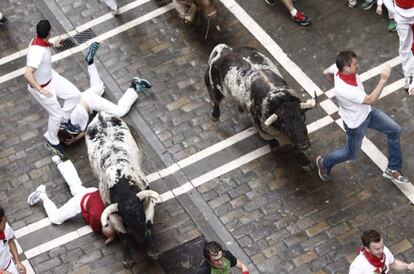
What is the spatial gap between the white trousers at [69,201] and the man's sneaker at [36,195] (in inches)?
3.8

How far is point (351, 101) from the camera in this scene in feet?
42.6

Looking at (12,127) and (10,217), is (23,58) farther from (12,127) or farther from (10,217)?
(10,217)

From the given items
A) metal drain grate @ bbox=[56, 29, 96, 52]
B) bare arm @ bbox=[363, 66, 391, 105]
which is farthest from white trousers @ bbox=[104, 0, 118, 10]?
bare arm @ bbox=[363, 66, 391, 105]

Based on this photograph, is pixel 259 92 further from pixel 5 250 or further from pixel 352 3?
pixel 5 250

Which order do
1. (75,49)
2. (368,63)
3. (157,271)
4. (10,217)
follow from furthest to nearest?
(75,49), (368,63), (10,217), (157,271)

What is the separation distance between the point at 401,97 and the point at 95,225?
17.8 ft

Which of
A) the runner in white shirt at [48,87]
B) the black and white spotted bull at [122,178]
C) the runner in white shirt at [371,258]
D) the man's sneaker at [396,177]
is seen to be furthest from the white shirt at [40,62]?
the runner in white shirt at [371,258]

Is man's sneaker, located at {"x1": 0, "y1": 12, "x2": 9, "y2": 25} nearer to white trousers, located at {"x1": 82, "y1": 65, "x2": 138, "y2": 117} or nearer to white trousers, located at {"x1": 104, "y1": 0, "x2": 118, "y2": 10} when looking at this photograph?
white trousers, located at {"x1": 104, "y1": 0, "x2": 118, "y2": 10}

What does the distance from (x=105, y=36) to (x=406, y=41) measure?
575cm

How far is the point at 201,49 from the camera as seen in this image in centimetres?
1709

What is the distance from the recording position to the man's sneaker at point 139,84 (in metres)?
16.2

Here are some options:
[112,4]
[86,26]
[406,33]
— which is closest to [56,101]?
[86,26]

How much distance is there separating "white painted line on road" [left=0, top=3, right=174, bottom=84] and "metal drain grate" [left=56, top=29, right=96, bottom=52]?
0.29 feet

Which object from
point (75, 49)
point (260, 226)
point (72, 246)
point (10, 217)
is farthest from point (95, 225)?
point (75, 49)
